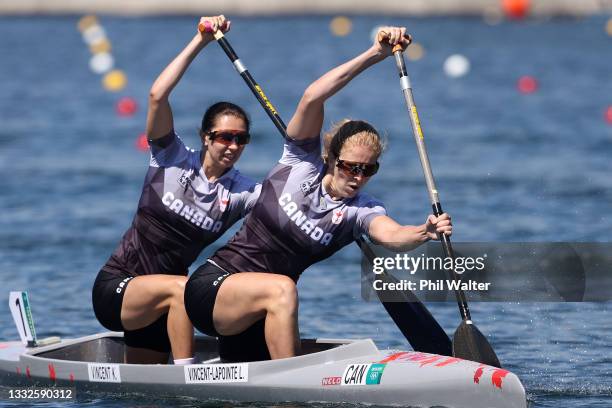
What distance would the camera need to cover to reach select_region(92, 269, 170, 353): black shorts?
8617 millimetres

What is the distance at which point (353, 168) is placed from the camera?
776 centimetres

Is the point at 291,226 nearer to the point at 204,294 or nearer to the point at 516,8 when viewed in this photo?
the point at 204,294

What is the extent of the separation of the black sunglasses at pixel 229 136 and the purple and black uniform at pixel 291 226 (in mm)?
350

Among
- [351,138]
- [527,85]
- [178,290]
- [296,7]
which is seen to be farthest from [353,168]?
[296,7]

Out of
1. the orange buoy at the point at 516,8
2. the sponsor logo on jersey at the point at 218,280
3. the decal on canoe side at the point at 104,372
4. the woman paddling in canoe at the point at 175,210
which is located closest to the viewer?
the sponsor logo on jersey at the point at 218,280

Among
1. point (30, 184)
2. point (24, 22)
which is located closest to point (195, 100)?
point (30, 184)

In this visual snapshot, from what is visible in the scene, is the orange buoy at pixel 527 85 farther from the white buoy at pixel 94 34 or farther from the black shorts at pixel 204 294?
the black shorts at pixel 204 294

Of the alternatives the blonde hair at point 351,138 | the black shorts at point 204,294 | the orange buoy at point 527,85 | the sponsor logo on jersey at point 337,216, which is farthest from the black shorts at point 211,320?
the orange buoy at point 527,85

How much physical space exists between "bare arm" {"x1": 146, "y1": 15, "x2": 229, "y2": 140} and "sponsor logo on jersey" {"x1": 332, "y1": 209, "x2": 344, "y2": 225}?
4.05 feet

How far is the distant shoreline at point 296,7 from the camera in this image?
2714 inches

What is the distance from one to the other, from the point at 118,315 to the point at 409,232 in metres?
2.12

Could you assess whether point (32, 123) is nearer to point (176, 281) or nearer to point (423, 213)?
point (423, 213)

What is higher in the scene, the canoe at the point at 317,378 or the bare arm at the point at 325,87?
the bare arm at the point at 325,87

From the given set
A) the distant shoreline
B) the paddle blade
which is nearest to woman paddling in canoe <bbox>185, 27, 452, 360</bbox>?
the paddle blade
